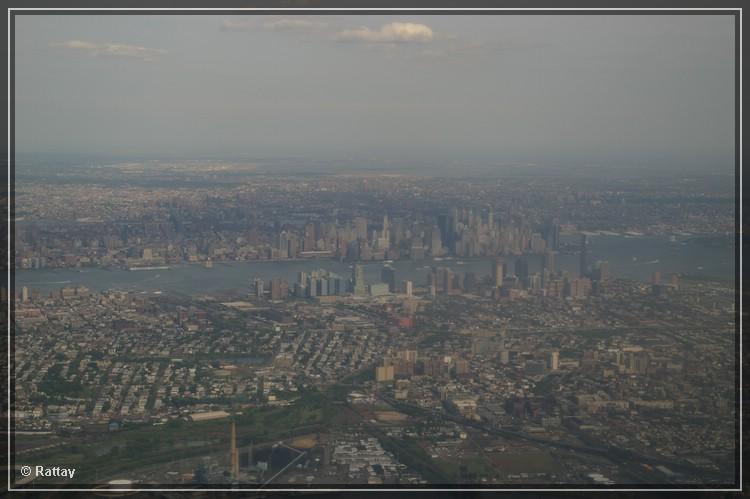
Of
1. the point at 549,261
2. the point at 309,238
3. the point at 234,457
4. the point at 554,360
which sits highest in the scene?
the point at 309,238

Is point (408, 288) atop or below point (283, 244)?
below

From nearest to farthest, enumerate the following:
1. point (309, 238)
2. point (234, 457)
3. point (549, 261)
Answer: point (234, 457) < point (549, 261) < point (309, 238)

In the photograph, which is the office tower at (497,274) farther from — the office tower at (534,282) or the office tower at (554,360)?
the office tower at (554,360)

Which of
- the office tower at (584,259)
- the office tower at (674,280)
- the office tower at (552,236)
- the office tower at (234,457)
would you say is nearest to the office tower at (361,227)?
the office tower at (552,236)

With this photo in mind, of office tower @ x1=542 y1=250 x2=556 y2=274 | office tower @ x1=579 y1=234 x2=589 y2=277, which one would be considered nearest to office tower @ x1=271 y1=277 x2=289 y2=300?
office tower @ x1=542 y1=250 x2=556 y2=274

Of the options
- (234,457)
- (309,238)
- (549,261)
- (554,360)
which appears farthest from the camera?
(309,238)

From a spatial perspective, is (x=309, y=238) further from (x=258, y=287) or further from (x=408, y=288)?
(x=408, y=288)

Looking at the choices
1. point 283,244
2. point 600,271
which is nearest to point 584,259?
point 600,271

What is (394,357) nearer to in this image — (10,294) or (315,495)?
(315,495)

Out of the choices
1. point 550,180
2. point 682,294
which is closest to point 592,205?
point 550,180
